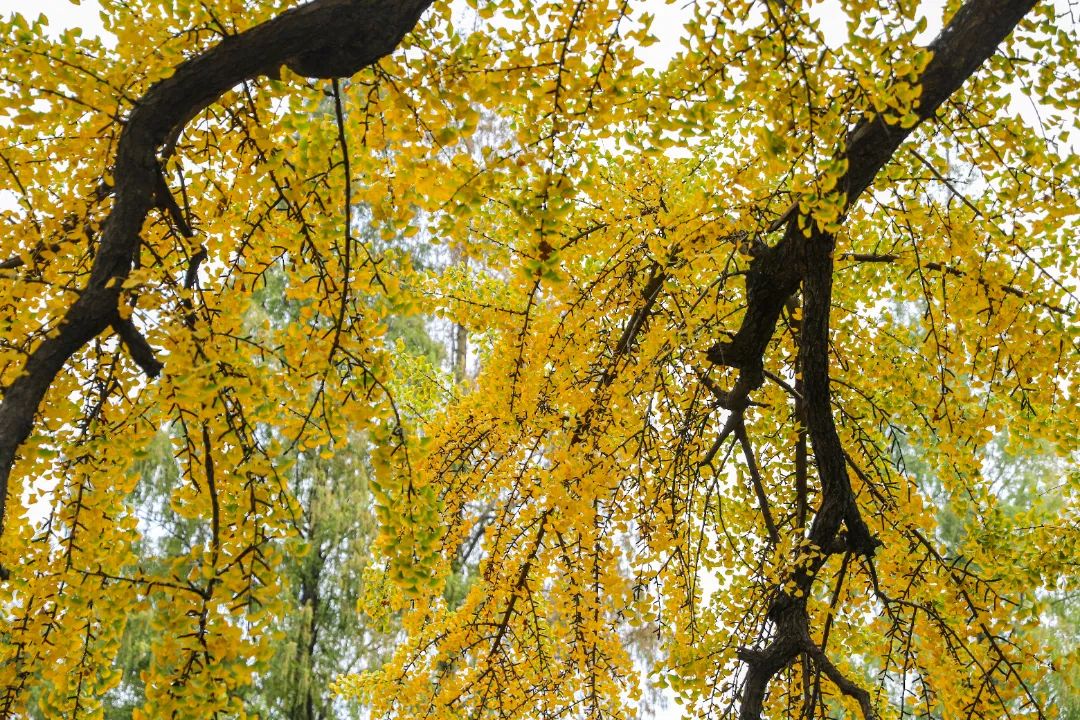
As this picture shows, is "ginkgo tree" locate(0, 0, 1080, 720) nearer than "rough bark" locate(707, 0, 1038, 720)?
Yes

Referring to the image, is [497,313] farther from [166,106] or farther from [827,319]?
[166,106]

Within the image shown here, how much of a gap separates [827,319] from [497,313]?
1358mm

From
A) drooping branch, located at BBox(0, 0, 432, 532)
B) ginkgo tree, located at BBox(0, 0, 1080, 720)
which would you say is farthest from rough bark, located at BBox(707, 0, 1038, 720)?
drooping branch, located at BBox(0, 0, 432, 532)

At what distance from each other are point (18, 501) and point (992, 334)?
9.10ft

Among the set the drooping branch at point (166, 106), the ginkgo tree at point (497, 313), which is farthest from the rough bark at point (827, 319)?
the drooping branch at point (166, 106)

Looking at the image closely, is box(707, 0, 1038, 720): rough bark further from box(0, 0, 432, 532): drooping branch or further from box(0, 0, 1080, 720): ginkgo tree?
box(0, 0, 432, 532): drooping branch

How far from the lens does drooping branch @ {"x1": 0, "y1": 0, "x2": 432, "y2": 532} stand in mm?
1366

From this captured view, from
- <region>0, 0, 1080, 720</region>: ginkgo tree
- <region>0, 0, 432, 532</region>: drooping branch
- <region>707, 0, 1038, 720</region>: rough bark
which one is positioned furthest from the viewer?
<region>707, 0, 1038, 720</region>: rough bark

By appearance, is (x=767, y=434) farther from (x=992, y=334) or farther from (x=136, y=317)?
(x=136, y=317)

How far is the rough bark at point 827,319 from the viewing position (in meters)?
2.25

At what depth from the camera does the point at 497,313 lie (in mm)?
3375

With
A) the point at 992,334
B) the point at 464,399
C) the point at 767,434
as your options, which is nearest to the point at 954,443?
the point at 992,334

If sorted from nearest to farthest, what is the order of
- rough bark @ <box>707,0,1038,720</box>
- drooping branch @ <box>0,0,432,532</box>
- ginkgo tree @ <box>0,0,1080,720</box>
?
1. drooping branch @ <box>0,0,432,532</box>
2. ginkgo tree @ <box>0,0,1080,720</box>
3. rough bark @ <box>707,0,1038,720</box>

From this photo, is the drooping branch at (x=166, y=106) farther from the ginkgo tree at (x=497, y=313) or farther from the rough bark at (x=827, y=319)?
the rough bark at (x=827, y=319)
